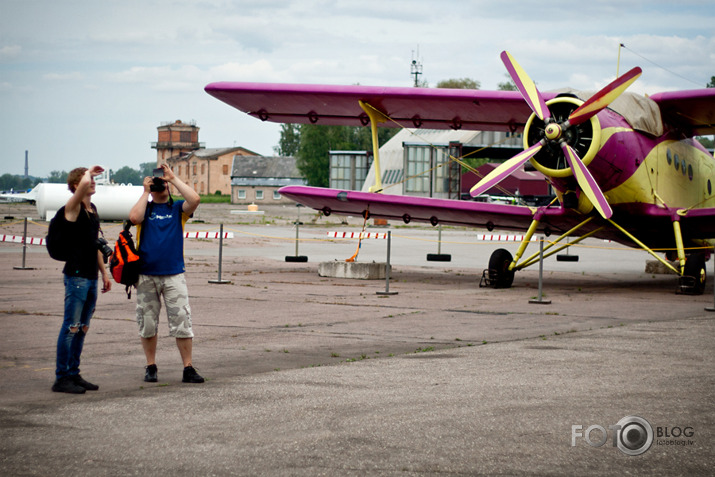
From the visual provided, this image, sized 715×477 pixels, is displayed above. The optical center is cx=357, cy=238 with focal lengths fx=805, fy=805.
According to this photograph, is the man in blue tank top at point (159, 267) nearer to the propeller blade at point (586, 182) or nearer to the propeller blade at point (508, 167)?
the propeller blade at point (508, 167)

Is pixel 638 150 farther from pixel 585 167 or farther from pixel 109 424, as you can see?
pixel 109 424

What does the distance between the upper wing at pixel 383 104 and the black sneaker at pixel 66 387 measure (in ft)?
36.6

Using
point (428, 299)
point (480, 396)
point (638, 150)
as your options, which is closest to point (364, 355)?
point (480, 396)

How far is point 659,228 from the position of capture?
15.7 metres

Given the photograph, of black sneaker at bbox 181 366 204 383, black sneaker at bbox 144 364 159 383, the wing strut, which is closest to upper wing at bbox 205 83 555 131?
the wing strut

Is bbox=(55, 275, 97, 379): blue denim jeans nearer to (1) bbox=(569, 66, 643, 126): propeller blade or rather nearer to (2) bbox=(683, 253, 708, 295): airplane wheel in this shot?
(1) bbox=(569, 66, 643, 126): propeller blade

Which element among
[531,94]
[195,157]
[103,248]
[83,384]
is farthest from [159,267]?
[195,157]

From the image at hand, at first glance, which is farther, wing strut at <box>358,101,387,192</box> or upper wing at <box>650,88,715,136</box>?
wing strut at <box>358,101,387,192</box>

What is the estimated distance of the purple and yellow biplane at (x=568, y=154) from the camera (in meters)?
13.6

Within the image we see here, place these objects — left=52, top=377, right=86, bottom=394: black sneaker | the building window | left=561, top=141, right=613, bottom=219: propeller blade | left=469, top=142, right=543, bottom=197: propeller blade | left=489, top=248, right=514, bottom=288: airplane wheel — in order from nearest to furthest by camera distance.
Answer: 1. left=52, top=377, right=86, bottom=394: black sneaker
2. left=561, top=141, right=613, bottom=219: propeller blade
3. left=469, top=142, right=543, bottom=197: propeller blade
4. left=489, top=248, right=514, bottom=288: airplane wheel
5. the building window

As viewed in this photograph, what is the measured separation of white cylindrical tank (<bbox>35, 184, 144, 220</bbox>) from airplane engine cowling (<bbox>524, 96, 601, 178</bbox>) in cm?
2899

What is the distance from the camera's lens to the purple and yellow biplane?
1361cm

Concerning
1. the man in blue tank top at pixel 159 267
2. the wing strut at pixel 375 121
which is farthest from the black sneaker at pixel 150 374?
the wing strut at pixel 375 121

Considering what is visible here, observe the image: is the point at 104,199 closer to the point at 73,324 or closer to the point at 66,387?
the point at 73,324
